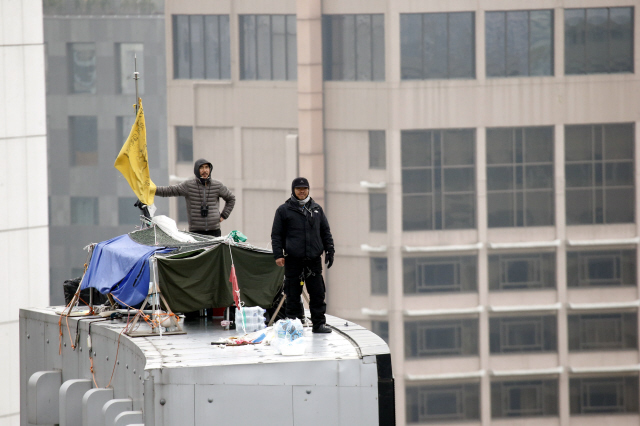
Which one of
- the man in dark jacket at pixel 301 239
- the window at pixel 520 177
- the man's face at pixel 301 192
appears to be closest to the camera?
the man's face at pixel 301 192

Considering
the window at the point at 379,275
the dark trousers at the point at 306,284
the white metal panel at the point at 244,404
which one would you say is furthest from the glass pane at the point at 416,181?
the white metal panel at the point at 244,404

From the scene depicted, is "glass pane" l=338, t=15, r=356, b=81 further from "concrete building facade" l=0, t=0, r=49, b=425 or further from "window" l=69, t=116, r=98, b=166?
Answer: "window" l=69, t=116, r=98, b=166

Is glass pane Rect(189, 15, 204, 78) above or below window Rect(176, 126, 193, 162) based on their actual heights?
above

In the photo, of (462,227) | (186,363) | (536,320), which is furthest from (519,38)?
(186,363)

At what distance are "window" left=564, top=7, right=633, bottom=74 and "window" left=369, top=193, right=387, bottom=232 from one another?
11.8 meters

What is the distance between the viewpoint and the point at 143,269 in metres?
19.6

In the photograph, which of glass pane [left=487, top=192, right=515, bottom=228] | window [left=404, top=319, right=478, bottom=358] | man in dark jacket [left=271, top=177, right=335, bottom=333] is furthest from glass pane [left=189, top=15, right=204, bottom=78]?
man in dark jacket [left=271, top=177, right=335, bottom=333]

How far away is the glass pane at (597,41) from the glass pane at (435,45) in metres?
7.61

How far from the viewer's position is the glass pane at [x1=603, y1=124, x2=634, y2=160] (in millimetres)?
58250

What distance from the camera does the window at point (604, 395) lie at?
5884 centimetres

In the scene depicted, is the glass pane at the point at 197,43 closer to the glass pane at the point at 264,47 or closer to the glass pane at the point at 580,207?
the glass pane at the point at 264,47

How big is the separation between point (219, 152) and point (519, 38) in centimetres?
1779

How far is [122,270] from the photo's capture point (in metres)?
20.1

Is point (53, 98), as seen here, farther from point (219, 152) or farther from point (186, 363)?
point (186, 363)
